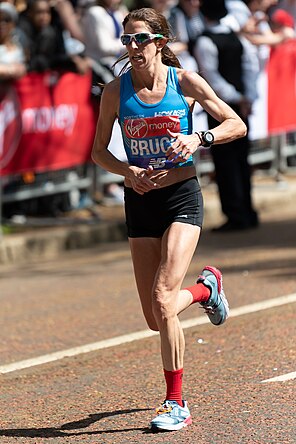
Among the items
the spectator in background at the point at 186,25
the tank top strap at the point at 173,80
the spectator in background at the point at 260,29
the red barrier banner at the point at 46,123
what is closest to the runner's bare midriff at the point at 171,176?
the tank top strap at the point at 173,80

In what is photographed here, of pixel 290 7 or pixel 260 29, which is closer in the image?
pixel 260 29

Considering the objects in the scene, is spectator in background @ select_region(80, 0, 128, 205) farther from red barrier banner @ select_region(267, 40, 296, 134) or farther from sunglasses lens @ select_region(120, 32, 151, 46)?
sunglasses lens @ select_region(120, 32, 151, 46)

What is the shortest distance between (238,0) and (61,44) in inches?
88.9

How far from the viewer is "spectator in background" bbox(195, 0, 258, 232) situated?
1235 centimetres

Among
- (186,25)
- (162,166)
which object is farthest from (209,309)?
(186,25)

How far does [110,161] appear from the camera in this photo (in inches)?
241

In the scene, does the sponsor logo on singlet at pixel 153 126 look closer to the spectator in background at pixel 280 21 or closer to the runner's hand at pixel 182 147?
the runner's hand at pixel 182 147

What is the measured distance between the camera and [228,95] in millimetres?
12438

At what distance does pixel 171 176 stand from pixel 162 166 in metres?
0.09

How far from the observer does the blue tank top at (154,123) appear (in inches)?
233

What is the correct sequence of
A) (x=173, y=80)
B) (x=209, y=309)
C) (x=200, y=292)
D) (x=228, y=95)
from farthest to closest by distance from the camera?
(x=228, y=95) < (x=209, y=309) < (x=200, y=292) < (x=173, y=80)

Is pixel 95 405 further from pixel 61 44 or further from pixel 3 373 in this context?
pixel 61 44

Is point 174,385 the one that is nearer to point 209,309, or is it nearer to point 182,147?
point 209,309

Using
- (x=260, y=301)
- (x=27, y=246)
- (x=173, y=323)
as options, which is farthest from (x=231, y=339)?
(x=27, y=246)
